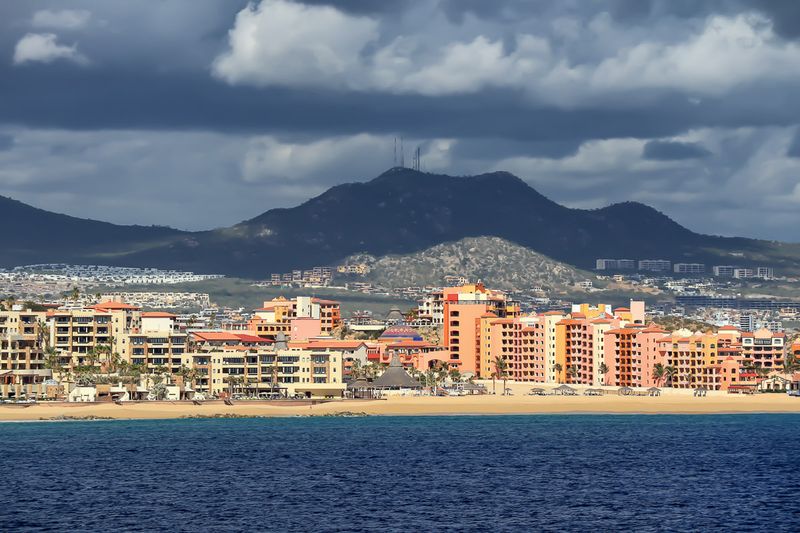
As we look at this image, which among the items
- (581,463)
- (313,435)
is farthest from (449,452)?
(313,435)

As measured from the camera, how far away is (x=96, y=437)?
162000mm

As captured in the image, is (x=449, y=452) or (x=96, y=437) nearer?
Answer: (x=449, y=452)

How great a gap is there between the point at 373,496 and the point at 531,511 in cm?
1354

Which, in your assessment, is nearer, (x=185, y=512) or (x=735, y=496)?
(x=185, y=512)

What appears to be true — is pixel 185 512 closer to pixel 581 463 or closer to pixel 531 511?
pixel 531 511

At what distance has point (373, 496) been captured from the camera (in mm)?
110250

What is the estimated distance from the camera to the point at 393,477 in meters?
123

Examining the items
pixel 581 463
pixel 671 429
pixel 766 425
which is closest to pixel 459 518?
pixel 581 463

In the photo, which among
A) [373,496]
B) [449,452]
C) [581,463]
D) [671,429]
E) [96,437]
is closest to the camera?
[373,496]

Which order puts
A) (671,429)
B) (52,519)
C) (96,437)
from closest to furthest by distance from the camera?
(52,519)
(96,437)
(671,429)

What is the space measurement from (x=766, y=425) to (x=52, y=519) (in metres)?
119

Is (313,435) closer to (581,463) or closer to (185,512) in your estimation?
(581,463)

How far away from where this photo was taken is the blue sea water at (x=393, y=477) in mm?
98000

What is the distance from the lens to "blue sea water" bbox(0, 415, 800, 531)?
98.0 m
